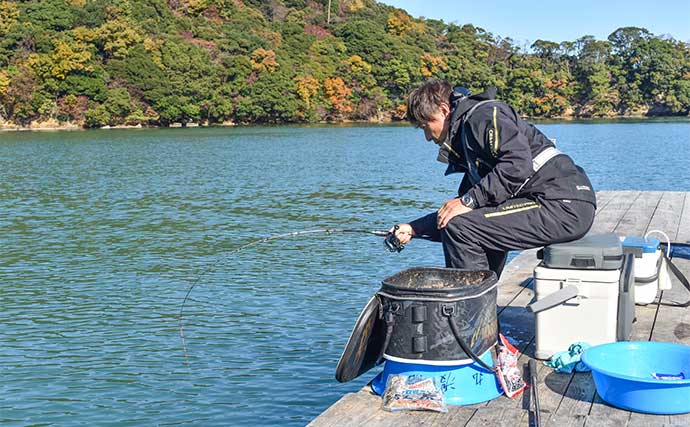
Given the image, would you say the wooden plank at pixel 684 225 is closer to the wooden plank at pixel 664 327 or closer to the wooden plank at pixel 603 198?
the wooden plank at pixel 603 198

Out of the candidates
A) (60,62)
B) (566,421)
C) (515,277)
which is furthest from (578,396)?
(60,62)

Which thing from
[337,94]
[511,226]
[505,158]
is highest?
[337,94]

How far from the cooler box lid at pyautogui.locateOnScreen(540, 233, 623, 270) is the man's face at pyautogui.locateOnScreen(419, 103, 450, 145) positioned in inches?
30.5

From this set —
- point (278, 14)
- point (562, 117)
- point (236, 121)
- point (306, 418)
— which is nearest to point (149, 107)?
point (236, 121)

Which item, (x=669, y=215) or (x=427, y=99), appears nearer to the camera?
(x=427, y=99)

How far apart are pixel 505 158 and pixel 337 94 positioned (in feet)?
232

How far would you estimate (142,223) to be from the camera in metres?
14.5

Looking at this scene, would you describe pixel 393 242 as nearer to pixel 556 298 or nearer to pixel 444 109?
pixel 444 109

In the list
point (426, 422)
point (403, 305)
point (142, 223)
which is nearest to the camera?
point (426, 422)

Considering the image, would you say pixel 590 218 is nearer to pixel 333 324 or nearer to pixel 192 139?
pixel 333 324

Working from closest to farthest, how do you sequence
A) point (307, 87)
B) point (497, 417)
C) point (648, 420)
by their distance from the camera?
point (648, 420), point (497, 417), point (307, 87)

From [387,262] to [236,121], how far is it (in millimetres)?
60411

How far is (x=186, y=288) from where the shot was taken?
9.10 meters

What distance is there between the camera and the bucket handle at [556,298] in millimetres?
3801
